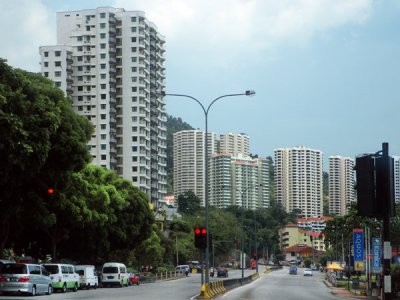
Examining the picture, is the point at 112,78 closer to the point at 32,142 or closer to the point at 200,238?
the point at 200,238

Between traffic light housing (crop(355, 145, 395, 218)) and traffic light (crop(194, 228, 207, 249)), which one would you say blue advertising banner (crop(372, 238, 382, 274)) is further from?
traffic light housing (crop(355, 145, 395, 218))

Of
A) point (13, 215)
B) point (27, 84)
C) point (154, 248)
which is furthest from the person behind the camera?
point (154, 248)

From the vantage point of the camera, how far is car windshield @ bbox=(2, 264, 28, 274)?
3738 centimetres

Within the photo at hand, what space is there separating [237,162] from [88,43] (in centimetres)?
5859

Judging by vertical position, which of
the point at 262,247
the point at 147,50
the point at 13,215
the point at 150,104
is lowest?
the point at 262,247

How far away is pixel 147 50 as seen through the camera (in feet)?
519

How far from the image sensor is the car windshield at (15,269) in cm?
3738

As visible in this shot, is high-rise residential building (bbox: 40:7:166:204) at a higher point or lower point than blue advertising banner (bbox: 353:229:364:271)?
higher

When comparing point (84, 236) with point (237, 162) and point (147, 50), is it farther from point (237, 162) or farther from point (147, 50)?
point (237, 162)

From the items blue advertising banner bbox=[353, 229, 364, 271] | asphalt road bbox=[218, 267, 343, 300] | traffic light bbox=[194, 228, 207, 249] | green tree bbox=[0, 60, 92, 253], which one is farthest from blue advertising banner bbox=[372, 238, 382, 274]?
green tree bbox=[0, 60, 92, 253]

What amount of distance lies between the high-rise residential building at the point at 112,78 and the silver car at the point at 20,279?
11233cm

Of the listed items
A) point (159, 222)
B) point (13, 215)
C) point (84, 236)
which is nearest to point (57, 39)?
point (159, 222)

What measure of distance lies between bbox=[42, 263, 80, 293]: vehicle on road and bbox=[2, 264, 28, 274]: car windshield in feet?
23.3

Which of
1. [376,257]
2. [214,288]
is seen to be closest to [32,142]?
[214,288]
